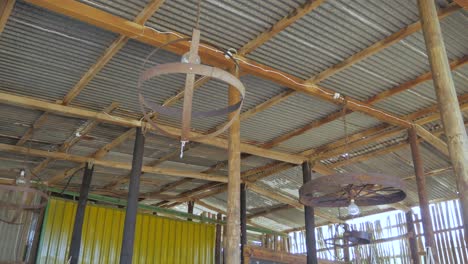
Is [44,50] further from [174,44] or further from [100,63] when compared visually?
[174,44]

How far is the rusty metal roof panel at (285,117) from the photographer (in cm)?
811

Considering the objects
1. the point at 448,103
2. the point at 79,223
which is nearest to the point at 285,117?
the point at 448,103

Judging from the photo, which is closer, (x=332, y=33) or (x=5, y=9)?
(x=5, y=9)

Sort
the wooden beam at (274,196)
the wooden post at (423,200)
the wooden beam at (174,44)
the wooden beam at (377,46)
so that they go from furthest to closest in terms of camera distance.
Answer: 1. the wooden beam at (274,196)
2. the wooden post at (423,200)
3. the wooden beam at (377,46)
4. the wooden beam at (174,44)

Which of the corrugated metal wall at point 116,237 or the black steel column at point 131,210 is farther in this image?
the corrugated metal wall at point 116,237

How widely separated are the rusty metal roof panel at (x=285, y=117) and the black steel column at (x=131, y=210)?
89.1 inches

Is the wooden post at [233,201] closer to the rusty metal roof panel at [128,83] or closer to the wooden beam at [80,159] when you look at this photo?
the rusty metal roof panel at [128,83]

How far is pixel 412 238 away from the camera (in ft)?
40.3

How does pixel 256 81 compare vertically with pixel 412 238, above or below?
above

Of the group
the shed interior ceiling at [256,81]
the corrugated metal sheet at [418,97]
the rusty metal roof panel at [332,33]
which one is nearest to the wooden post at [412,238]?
the shed interior ceiling at [256,81]

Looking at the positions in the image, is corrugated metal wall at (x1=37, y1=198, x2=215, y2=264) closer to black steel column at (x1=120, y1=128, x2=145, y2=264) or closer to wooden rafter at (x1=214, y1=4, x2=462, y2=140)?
black steel column at (x1=120, y1=128, x2=145, y2=264)

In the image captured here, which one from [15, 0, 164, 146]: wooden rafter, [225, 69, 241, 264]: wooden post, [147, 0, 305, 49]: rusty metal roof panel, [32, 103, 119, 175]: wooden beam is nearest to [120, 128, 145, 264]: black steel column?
[32, 103, 119, 175]: wooden beam

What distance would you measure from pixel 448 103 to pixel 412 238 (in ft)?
29.8

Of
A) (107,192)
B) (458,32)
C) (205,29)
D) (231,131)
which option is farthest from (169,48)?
(107,192)
